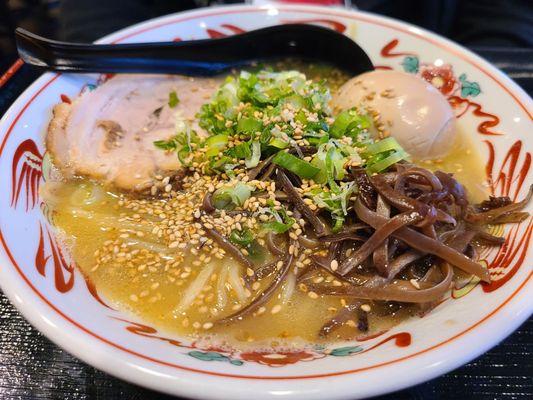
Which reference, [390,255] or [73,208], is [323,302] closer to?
[390,255]

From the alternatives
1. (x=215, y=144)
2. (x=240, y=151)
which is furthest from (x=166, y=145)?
(x=240, y=151)

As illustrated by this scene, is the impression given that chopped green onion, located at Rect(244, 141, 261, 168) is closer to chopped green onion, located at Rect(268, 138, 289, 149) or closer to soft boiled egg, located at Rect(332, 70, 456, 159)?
chopped green onion, located at Rect(268, 138, 289, 149)

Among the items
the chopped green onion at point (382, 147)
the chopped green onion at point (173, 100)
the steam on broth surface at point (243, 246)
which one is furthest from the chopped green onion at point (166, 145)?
the chopped green onion at point (382, 147)

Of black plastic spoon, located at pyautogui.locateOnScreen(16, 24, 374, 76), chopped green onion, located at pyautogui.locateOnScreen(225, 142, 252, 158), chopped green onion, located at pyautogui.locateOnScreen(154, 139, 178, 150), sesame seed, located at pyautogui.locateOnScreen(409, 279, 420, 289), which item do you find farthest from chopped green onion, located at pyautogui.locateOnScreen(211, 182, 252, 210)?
black plastic spoon, located at pyautogui.locateOnScreen(16, 24, 374, 76)

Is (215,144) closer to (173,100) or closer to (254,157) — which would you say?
(254,157)

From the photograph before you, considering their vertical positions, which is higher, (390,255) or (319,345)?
(390,255)

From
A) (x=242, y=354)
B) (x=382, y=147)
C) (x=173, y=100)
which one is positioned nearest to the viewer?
(x=242, y=354)

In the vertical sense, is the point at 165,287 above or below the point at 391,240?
below

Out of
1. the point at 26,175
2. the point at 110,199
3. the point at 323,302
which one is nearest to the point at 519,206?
the point at 323,302
